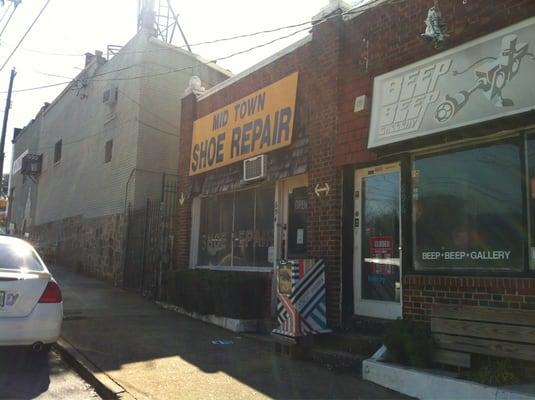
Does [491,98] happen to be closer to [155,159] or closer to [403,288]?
[403,288]

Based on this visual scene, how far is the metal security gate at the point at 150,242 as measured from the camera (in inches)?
496

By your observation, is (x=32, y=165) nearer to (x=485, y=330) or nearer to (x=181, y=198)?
(x=181, y=198)

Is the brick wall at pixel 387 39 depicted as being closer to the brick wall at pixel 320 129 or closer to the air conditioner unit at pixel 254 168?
the brick wall at pixel 320 129

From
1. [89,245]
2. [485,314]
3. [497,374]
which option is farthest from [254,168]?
[89,245]

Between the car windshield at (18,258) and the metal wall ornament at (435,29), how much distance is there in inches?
213

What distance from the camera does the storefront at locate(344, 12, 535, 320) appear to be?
5.54m

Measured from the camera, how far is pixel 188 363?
6.50 m

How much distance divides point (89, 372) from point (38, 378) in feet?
1.71

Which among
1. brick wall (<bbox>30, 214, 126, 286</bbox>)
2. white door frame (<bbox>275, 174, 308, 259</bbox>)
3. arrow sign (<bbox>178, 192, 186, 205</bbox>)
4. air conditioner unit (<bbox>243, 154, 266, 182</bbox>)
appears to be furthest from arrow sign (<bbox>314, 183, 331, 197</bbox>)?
brick wall (<bbox>30, 214, 126, 286</bbox>)

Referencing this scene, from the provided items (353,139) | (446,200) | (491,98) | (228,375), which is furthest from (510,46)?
(228,375)

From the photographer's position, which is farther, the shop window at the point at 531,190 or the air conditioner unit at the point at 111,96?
the air conditioner unit at the point at 111,96

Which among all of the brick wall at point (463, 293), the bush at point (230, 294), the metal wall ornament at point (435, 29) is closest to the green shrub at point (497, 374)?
the brick wall at point (463, 293)

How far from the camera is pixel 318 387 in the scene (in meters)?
5.49

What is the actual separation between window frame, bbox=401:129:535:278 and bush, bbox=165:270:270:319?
313 centimetres
